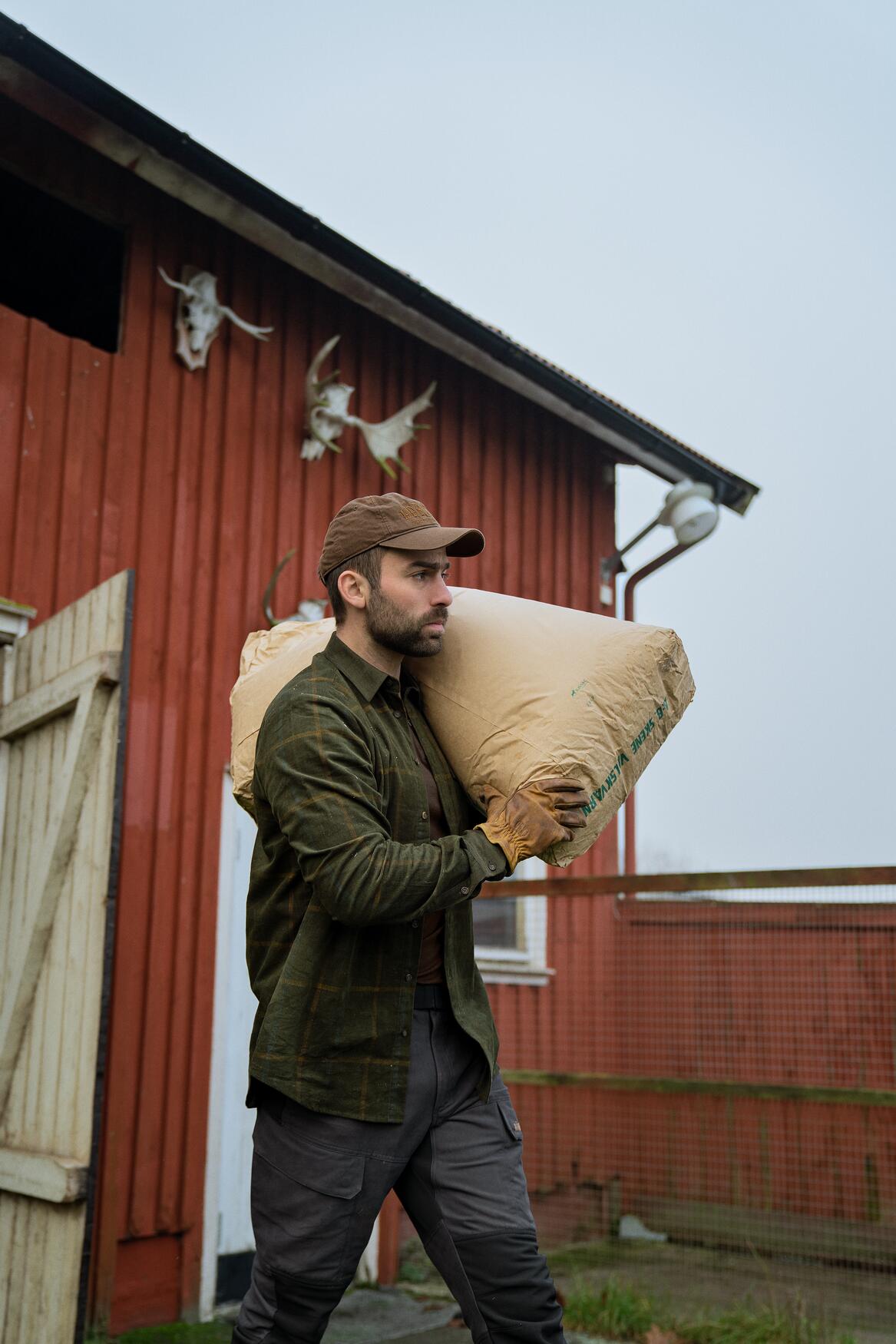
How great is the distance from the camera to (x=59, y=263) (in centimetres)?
703

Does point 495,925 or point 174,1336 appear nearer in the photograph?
point 174,1336

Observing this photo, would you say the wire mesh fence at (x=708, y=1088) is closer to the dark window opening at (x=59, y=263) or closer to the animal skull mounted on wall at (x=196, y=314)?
the animal skull mounted on wall at (x=196, y=314)

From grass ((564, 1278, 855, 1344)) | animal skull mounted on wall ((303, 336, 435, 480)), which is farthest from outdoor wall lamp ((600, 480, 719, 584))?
grass ((564, 1278, 855, 1344))

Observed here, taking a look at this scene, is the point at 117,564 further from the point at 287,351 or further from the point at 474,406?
the point at 474,406

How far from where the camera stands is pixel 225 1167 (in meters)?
5.78

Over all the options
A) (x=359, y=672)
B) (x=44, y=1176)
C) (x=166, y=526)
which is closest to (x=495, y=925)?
(x=166, y=526)

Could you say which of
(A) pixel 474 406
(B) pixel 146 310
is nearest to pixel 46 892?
(B) pixel 146 310

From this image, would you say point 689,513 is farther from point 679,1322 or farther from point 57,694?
point 57,694

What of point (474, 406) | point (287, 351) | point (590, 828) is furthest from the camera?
point (474, 406)

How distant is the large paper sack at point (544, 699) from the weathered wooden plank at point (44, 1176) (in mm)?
1463

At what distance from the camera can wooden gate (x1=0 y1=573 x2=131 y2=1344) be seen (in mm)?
3680

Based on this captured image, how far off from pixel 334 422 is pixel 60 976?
11.8 ft

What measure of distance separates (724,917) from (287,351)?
3959mm

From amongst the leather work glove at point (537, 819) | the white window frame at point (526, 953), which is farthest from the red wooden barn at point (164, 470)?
the leather work glove at point (537, 819)
